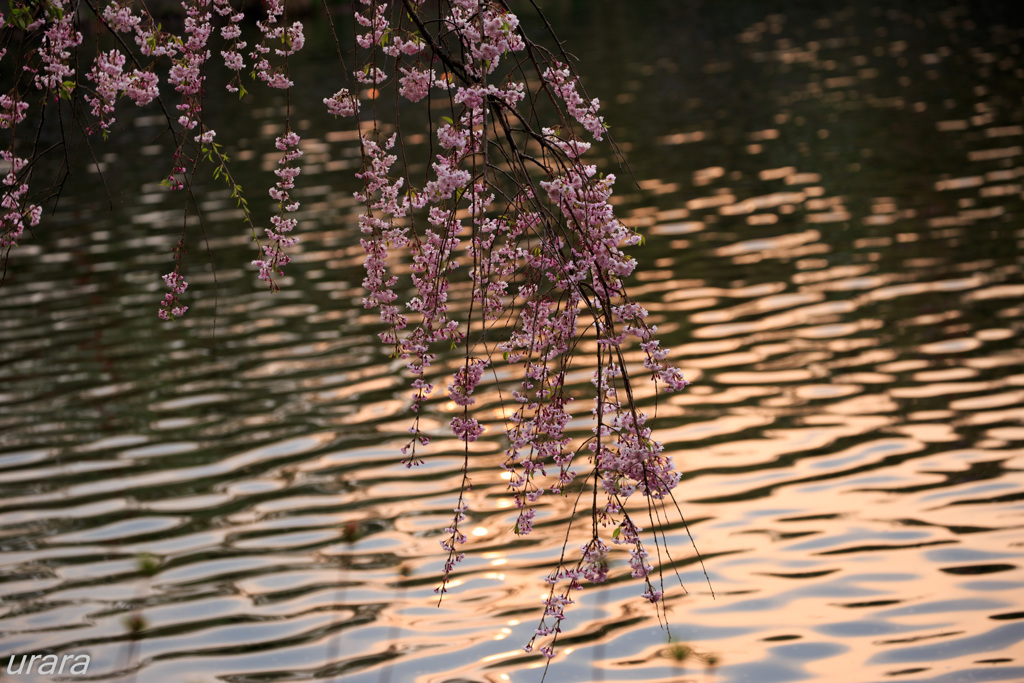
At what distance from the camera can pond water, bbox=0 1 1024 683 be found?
6.09 metres

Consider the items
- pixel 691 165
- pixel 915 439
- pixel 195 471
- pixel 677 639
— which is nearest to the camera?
pixel 677 639

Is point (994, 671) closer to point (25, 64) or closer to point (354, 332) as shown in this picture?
point (25, 64)

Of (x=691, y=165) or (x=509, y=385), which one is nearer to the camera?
(x=509, y=385)

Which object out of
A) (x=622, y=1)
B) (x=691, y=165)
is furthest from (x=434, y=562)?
(x=622, y=1)

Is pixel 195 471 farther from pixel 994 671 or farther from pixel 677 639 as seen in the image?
pixel 994 671

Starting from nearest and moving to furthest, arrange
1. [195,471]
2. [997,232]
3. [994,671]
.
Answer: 1. [994,671]
2. [195,471]
3. [997,232]

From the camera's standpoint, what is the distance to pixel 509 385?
1038cm

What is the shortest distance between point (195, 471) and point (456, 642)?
363 centimetres

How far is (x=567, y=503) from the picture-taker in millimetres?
7867

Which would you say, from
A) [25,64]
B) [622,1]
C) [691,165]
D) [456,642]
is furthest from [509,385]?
[622,1]

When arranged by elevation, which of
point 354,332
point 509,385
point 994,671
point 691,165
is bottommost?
point 994,671

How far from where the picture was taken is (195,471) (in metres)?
8.80

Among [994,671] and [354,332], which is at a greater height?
[354,332]

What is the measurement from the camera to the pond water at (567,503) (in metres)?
6.09
